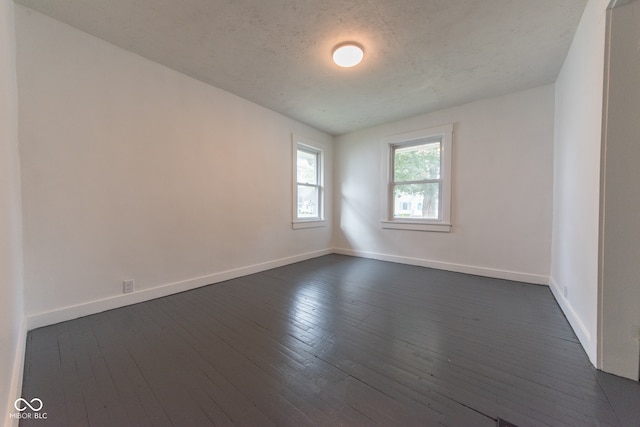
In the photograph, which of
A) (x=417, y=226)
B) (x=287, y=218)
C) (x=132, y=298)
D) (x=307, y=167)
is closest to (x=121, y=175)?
(x=132, y=298)

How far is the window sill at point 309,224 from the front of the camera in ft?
14.5

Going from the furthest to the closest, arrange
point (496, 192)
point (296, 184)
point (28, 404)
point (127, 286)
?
point (296, 184) → point (496, 192) → point (127, 286) → point (28, 404)

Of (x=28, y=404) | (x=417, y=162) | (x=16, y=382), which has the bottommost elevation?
(x=28, y=404)

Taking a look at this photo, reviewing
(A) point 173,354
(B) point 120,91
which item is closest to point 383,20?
(B) point 120,91

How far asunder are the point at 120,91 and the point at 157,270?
1873 mm

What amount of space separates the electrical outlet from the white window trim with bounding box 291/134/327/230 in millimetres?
2410

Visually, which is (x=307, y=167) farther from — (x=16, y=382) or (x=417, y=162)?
(x=16, y=382)

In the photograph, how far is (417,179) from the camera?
423 centimetres

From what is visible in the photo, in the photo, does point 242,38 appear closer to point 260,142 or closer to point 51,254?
point 260,142

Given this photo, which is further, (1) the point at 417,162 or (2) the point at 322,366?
(1) the point at 417,162

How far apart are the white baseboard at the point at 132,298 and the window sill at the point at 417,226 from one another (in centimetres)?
223

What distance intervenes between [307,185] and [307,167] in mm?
378

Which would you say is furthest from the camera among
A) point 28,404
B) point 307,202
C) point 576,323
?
point 307,202

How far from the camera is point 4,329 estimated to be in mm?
1100
